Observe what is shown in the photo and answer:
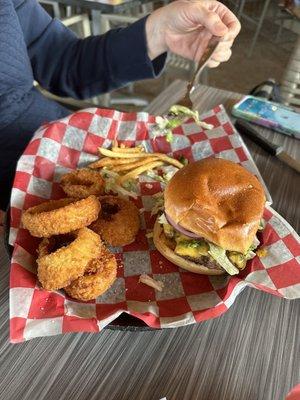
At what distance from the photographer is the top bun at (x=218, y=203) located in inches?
42.2

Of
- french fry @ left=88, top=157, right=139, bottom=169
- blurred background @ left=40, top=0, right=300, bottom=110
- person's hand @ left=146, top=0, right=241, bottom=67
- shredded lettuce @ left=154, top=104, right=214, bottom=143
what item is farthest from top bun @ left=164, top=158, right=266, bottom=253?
blurred background @ left=40, top=0, right=300, bottom=110

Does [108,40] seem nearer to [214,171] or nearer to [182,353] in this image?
[214,171]

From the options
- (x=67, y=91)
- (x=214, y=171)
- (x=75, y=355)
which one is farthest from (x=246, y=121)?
(x=75, y=355)

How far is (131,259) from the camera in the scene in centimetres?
123

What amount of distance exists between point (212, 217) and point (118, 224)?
0.32 meters

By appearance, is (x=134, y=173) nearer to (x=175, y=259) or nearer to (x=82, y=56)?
(x=175, y=259)

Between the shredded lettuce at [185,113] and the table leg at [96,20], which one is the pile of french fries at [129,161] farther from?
the table leg at [96,20]

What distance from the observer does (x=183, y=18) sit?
1.58m

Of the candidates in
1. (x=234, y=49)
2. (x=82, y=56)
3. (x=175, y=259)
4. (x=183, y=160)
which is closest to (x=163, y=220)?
(x=175, y=259)

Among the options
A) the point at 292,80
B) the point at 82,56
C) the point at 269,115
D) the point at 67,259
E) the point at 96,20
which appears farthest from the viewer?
the point at 96,20

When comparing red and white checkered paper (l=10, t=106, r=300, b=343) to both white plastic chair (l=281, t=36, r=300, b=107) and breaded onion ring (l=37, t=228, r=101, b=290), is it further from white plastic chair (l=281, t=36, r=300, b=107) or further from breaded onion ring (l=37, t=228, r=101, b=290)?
white plastic chair (l=281, t=36, r=300, b=107)

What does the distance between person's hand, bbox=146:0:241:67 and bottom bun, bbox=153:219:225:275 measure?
0.82 metres

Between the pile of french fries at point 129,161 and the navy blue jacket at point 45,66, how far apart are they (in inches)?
14.1

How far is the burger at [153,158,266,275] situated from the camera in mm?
1078
